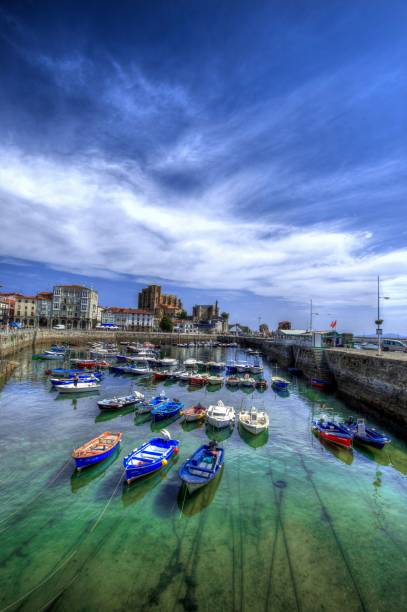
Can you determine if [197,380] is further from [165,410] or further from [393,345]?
[393,345]

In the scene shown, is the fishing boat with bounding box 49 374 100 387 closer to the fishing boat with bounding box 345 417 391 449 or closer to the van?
the fishing boat with bounding box 345 417 391 449

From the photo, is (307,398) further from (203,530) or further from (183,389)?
(203,530)

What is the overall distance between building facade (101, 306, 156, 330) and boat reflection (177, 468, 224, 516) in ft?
514

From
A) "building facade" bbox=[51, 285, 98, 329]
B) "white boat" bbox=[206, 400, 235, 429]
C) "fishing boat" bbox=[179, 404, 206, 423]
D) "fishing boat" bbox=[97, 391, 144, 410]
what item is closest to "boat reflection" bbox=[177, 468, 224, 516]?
"white boat" bbox=[206, 400, 235, 429]

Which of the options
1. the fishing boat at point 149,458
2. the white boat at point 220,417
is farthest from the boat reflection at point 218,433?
the fishing boat at point 149,458

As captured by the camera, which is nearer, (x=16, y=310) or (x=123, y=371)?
(x=123, y=371)

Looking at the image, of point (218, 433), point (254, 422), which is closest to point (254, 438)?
point (254, 422)

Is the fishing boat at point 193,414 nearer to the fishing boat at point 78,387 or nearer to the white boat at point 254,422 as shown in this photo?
the white boat at point 254,422

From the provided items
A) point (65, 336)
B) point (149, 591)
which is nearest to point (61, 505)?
point (149, 591)

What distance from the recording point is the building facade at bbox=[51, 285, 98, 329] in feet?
452

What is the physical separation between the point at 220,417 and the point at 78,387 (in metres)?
19.4

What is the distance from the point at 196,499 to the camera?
1441 centimetres

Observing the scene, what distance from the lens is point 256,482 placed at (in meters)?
16.2

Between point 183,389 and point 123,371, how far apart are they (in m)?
15.0
